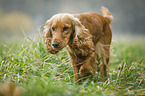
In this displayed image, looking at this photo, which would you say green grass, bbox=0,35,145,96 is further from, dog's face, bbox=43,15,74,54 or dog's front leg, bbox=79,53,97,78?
dog's face, bbox=43,15,74,54

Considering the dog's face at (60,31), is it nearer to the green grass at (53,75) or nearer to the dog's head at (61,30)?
the dog's head at (61,30)

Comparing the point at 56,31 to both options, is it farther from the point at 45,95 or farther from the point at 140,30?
the point at 140,30

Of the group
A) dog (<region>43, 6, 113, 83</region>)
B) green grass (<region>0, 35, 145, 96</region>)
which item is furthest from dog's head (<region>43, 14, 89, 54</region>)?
green grass (<region>0, 35, 145, 96</region>)

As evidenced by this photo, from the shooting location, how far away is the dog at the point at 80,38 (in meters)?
2.34

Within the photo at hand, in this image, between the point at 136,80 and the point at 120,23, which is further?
the point at 120,23


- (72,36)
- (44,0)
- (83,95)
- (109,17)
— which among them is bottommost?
(83,95)

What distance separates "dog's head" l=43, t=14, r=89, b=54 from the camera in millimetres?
2259

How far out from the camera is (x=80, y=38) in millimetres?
2531

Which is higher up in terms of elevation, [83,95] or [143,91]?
[83,95]

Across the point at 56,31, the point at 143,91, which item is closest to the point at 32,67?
the point at 56,31

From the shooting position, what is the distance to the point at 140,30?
15250mm

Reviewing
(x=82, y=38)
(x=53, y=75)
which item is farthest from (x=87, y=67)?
(x=53, y=75)

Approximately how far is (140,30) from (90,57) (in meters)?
13.9

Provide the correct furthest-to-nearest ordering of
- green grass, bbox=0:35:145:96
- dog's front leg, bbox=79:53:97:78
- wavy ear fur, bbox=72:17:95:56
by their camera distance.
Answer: dog's front leg, bbox=79:53:97:78
wavy ear fur, bbox=72:17:95:56
green grass, bbox=0:35:145:96
